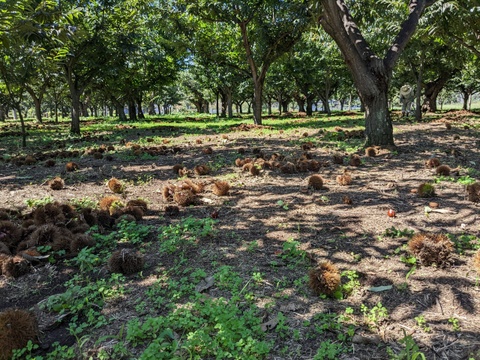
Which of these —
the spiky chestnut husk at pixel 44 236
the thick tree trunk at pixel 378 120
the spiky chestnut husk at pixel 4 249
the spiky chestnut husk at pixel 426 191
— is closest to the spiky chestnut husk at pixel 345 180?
the spiky chestnut husk at pixel 426 191

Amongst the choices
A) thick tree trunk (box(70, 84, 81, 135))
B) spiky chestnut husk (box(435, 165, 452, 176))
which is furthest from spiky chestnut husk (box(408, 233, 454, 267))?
thick tree trunk (box(70, 84, 81, 135))

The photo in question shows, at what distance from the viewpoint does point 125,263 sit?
119 inches

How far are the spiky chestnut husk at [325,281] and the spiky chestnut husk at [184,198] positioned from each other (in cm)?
273

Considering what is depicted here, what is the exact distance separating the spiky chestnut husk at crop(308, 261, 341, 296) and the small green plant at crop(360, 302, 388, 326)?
25 cm

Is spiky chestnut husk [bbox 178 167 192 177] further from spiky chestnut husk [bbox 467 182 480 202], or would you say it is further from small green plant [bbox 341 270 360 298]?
spiky chestnut husk [bbox 467 182 480 202]

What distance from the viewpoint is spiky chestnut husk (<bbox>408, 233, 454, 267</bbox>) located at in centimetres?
283

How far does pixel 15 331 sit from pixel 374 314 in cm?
246

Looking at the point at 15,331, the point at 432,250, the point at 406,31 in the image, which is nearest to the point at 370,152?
the point at 406,31

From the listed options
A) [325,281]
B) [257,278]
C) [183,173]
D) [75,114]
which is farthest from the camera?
[75,114]

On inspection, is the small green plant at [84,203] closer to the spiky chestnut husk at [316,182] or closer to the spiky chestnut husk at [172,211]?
the spiky chestnut husk at [172,211]

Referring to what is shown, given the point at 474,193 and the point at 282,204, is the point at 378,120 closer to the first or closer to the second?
the point at 474,193

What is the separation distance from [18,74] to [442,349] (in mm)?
15471

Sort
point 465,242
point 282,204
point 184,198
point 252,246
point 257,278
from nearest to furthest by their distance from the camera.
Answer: point 257,278 → point 465,242 → point 252,246 → point 282,204 → point 184,198

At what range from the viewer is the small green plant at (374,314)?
7.36 ft
